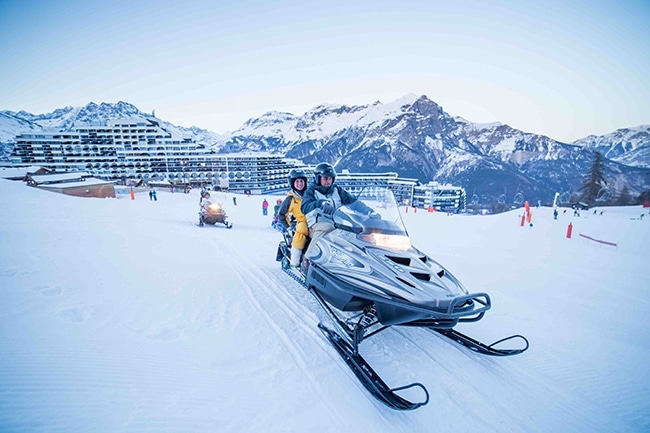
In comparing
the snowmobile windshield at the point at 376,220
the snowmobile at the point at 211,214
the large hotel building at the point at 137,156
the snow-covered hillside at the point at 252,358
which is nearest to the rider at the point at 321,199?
the snowmobile windshield at the point at 376,220

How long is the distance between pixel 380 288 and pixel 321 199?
6.70 ft

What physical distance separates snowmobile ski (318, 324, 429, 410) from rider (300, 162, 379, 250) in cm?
144

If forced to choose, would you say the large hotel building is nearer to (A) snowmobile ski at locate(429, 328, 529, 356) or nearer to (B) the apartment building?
(B) the apartment building

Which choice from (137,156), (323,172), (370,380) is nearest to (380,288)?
(370,380)

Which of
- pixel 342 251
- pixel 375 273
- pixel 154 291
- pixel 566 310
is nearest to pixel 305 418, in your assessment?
pixel 375 273

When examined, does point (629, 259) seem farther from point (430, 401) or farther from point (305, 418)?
point (305, 418)

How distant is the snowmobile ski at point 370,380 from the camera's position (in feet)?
7.76

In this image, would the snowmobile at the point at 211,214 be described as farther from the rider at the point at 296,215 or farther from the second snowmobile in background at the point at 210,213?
the rider at the point at 296,215

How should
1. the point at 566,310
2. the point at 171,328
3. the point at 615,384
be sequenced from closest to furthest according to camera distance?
the point at 615,384
the point at 171,328
the point at 566,310

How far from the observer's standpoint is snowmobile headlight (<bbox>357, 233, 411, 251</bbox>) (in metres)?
3.24

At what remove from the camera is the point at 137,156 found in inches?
3169

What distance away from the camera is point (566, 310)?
453 cm

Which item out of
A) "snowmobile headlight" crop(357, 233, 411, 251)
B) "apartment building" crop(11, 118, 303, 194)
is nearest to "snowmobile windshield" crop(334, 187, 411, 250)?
"snowmobile headlight" crop(357, 233, 411, 251)

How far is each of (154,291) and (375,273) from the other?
11.1 feet
